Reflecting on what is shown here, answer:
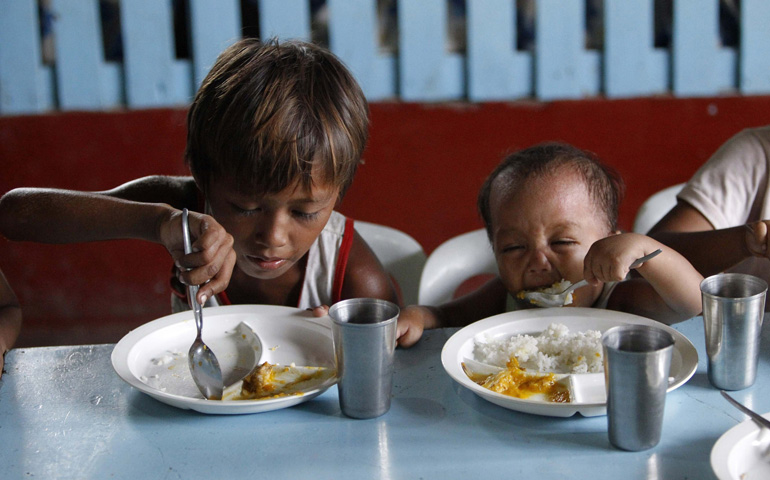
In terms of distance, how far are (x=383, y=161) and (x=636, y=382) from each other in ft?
7.17

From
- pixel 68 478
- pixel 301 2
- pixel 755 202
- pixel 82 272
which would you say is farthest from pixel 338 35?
pixel 68 478

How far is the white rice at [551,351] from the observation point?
1.21 metres

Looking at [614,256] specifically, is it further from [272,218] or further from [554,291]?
[272,218]

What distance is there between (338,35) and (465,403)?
6.74 ft

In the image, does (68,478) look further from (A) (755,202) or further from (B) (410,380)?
(A) (755,202)

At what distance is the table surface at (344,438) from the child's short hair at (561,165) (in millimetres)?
556

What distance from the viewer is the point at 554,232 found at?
5.23ft

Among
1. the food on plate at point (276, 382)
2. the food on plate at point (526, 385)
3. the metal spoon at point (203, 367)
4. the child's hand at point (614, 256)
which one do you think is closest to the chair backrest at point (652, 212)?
the child's hand at point (614, 256)

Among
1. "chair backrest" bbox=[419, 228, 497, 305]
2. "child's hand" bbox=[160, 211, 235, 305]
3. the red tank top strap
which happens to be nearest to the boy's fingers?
"child's hand" bbox=[160, 211, 235, 305]

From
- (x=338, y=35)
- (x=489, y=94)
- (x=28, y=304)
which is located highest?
(x=338, y=35)

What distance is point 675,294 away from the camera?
1393 mm

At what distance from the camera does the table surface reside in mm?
958

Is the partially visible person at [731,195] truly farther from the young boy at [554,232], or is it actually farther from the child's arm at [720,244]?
the young boy at [554,232]

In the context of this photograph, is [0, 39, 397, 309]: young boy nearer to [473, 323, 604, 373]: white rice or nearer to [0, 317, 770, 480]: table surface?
[0, 317, 770, 480]: table surface
